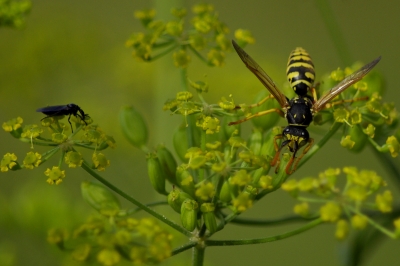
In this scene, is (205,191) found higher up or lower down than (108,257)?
higher up

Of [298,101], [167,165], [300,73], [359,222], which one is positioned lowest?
[359,222]

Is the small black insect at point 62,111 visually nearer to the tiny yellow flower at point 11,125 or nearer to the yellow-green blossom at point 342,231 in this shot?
the tiny yellow flower at point 11,125

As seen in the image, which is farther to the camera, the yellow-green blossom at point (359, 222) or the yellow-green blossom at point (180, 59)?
the yellow-green blossom at point (180, 59)

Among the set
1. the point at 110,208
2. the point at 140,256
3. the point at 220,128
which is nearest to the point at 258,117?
the point at 220,128

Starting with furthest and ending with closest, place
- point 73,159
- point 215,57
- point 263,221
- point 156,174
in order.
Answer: point 215,57, point 263,221, point 156,174, point 73,159

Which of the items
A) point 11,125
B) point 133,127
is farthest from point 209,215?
point 11,125

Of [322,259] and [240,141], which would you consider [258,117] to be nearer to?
[240,141]

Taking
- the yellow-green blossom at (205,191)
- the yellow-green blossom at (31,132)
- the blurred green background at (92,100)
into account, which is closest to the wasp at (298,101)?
the yellow-green blossom at (205,191)

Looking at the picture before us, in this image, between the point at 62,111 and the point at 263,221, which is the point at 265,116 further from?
the point at 62,111
